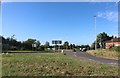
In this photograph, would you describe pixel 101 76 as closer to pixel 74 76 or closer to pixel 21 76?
pixel 74 76

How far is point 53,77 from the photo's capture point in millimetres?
12102

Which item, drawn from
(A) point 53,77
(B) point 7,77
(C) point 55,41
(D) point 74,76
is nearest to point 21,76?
(B) point 7,77

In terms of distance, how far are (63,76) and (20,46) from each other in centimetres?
11084

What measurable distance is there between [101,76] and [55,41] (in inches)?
2590

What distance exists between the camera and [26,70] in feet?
47.3

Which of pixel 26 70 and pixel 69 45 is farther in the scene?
pixel 69 45

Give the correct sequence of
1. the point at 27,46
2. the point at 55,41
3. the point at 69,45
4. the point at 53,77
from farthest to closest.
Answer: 1. the point at 69,45
2. the point at 27,46
3. the point at 55,41
4. the point at 53,77

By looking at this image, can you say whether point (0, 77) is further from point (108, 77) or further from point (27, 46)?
point (27, 46)

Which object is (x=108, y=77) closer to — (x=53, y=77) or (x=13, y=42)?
(x=53, y=77)

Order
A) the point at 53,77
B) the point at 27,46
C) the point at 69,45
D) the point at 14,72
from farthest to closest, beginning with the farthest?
the point at 69,45 → the point at 27,46 → the point at 14,72 → the point at 53,77

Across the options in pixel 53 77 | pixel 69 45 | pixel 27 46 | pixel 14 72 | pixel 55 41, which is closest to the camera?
pixel 53 77

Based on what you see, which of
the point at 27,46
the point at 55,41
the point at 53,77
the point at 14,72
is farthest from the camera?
the point at 27,46

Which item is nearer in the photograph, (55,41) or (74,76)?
(74,76)

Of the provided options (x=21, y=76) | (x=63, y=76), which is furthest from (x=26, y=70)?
(x=63, y=76)
